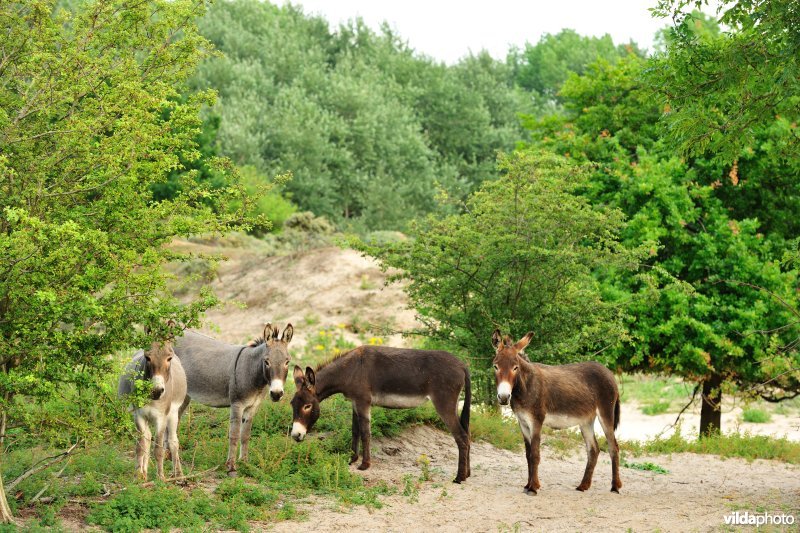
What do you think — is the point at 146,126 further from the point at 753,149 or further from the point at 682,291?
the point at 753,149

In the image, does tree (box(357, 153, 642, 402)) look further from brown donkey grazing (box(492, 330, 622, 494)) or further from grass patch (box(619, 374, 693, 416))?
grass patch (box(619, 374, 693, 416))

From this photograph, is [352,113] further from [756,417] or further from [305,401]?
[305,401]

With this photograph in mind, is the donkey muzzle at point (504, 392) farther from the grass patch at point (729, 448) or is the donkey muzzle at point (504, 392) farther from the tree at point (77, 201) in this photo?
the grass patch at point (729, 448)

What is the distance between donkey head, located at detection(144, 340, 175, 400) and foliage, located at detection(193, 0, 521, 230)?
32.4 meters

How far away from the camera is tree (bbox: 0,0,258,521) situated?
818 centimetres

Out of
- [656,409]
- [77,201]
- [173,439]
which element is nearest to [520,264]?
[173,439]

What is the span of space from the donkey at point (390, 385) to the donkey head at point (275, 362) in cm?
74

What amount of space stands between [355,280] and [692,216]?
46.8ft

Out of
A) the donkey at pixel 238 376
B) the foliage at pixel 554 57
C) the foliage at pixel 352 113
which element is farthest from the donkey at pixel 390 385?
the foliage at pixel 554 57

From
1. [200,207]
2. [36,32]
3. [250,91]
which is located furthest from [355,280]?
[250,91]

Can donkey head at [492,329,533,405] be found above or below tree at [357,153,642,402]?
below

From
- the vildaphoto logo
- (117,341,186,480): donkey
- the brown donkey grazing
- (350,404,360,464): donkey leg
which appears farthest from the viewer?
(350,404,360,464): donkey leg

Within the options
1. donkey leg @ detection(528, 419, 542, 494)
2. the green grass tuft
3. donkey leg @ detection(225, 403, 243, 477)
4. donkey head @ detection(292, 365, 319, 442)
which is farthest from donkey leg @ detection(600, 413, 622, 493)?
the green grass tuft

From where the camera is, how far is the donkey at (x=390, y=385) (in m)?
11.6
